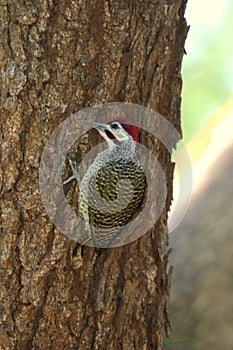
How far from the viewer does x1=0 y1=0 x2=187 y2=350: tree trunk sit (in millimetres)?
Answer: 3031

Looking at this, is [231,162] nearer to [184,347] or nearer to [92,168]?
[184,347]

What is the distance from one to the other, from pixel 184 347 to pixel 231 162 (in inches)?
56.2

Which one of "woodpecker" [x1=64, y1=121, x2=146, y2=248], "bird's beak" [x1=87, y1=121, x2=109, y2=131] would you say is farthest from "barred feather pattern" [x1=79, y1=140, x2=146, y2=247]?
"bird's beak" [x1=87, y1=121, x2=109, y2=131]

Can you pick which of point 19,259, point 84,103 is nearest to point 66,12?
point 84,103

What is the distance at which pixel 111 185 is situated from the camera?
318 centimetres

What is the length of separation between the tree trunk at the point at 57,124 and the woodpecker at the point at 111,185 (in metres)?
0.12

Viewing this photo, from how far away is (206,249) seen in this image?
4.73 meters

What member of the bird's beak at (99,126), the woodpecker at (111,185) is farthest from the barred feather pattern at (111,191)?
the bird's beak at (99,126)

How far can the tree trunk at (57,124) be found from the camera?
303 cm

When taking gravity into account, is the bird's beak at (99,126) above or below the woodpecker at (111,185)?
above

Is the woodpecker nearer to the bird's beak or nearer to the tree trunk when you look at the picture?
the bird's beak

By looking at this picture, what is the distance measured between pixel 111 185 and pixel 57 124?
1.25 feet

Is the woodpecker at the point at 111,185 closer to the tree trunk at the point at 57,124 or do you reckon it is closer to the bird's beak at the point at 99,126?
the bird's beak at the point at 99,126

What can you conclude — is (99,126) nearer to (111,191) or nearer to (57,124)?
(57,124)
